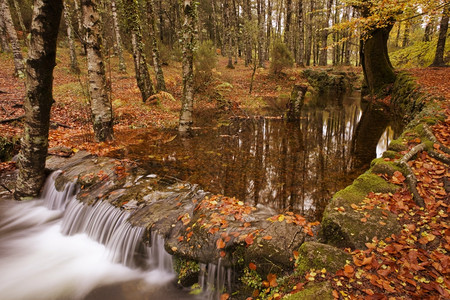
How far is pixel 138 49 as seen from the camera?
39.5 feet

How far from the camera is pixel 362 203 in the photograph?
12.0 feet

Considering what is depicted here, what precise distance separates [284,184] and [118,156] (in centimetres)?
535

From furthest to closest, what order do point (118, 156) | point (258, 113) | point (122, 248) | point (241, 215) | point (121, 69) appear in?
point (121, 69)
point (258, 113)
point (118, 156)
point (122, 248)
point (241, 215)

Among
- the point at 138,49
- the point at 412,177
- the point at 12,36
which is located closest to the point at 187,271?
the point at 412,177

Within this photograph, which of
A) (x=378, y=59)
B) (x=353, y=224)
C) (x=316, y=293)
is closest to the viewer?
(x=316, y=293)

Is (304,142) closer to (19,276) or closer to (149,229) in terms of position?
(149,229)

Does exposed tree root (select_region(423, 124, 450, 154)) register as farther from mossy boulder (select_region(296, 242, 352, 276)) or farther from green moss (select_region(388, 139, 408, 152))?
mossy boulder (select_region(296, 242, 352, 276))

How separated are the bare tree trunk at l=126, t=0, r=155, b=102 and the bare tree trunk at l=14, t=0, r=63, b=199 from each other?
786 centimetres

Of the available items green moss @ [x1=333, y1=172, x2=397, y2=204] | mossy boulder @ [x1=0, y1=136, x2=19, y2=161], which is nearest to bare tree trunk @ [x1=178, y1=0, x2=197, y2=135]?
mossy boulder @ [x1=0, y1=136, x2=19, y2=161]

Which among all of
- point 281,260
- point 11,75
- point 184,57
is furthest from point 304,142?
point 11,75

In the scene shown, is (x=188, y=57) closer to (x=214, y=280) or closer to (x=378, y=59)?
(x=214, y=280)

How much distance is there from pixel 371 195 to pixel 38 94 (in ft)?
20.8

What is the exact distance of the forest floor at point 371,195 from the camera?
244 cm

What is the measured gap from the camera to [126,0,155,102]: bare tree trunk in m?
11.3
